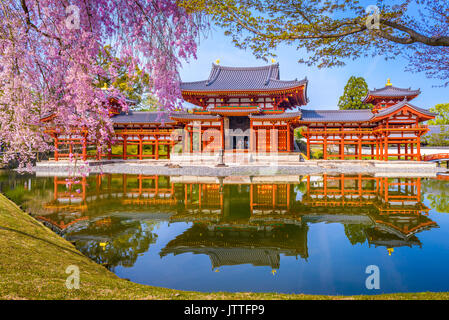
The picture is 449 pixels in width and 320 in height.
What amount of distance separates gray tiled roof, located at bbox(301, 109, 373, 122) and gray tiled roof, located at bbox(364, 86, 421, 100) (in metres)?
2.04

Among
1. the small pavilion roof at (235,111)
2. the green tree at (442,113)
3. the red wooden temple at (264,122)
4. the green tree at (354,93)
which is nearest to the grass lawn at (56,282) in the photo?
the red wooden temple at (264,122)

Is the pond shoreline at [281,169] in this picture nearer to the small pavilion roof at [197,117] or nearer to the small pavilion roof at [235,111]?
the small pavilion roof at [197,117]

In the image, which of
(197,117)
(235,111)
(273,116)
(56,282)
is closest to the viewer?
(56,282)

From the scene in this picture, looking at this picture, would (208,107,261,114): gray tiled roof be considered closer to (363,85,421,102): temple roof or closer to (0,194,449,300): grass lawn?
(363,85,421,102): temple roof

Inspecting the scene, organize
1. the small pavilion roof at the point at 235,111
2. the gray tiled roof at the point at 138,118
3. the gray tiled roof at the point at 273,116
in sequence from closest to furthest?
1. the gray tiled roof at the point at 273,116
2. the small pavilion roof at the point at 235,111
3. the gray tiled roof at the point at 138,118

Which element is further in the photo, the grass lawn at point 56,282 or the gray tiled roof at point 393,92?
the gray tiled roof at point 393,92

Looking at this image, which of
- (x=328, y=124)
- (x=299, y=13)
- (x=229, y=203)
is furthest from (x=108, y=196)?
(x=328, y=124)

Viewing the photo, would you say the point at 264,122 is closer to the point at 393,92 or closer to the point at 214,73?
the point at 214,73

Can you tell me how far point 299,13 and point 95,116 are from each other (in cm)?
390

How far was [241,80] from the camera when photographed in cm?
2739

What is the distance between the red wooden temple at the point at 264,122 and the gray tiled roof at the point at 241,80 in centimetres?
10

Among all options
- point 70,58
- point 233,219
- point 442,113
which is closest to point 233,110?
point 233,219

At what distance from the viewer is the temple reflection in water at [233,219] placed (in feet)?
17.5

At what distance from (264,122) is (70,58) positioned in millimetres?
21955
